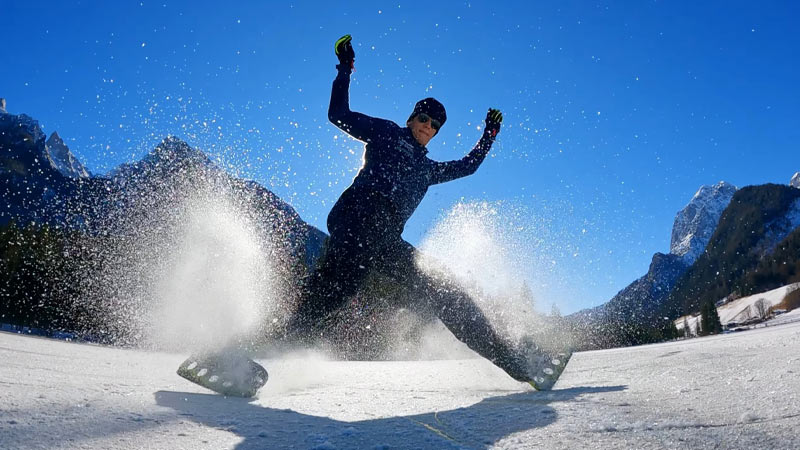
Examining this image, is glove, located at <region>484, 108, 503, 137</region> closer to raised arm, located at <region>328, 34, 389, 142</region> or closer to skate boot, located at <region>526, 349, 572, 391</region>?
raised arm, located at <region>328, 34, 389, 142</region>

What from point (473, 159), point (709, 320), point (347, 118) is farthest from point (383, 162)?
point (709, 320)

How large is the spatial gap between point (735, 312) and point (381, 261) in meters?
110

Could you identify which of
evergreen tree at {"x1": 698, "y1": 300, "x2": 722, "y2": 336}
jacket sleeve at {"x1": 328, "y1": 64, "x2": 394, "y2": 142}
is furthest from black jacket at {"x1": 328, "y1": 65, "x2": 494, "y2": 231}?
evergreen tree at {"x1": 698, "y1": 300, "x2": 722, "y2": 336}

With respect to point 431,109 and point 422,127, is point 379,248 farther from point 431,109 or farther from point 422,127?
point 431,109

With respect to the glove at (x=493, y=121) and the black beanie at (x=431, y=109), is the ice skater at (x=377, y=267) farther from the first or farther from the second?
the glove at (x=493, y=121)

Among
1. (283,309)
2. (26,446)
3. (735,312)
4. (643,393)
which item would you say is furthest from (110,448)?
(735,312)

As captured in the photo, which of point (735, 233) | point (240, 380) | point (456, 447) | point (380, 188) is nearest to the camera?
point (456, 447)

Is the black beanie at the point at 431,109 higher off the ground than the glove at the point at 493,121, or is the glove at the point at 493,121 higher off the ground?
the glove at the point at 493,121

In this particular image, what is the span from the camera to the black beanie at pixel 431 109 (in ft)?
12.7

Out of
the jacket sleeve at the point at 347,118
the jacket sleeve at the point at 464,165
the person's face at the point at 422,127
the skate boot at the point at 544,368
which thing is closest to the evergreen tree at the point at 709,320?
the jacket sleeve at the point at 464,165

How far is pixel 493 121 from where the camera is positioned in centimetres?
468

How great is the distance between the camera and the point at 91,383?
2.62 meters

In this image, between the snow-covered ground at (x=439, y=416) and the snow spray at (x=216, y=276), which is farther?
the snow spray at (x=216, y=276)

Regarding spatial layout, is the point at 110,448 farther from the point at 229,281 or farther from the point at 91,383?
the point at 229,281
